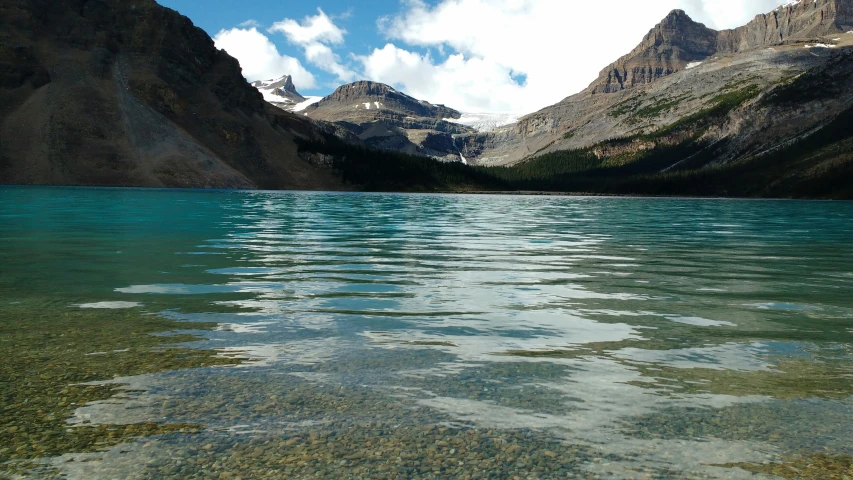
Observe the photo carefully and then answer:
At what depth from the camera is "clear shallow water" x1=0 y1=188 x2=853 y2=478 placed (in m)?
6.99

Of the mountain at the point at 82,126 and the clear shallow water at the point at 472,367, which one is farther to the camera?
the mountain at the point at 82,126

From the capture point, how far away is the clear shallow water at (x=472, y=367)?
6988 millimetres

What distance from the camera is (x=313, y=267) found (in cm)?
2373

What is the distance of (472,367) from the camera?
1038 centimetres

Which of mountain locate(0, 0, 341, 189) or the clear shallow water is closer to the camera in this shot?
the clear shallow water

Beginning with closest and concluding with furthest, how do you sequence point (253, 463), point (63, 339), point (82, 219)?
point (253, 463), point (63, 339), point (82, 219)

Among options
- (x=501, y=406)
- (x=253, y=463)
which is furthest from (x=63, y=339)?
(x=501, y=406)

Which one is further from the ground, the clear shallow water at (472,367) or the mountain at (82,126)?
the mountain at (82,126)

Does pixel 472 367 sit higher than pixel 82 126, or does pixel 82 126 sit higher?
pixel 82 126

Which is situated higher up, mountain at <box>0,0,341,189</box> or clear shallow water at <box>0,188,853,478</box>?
mountain at <box>0,0,341,189</box>

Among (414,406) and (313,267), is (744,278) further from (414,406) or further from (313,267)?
(414,406)

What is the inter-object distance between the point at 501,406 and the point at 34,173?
176227 mm

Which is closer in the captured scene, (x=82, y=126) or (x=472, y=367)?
(x=472, y=367)

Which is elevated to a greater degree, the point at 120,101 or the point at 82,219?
the point at 120,101
